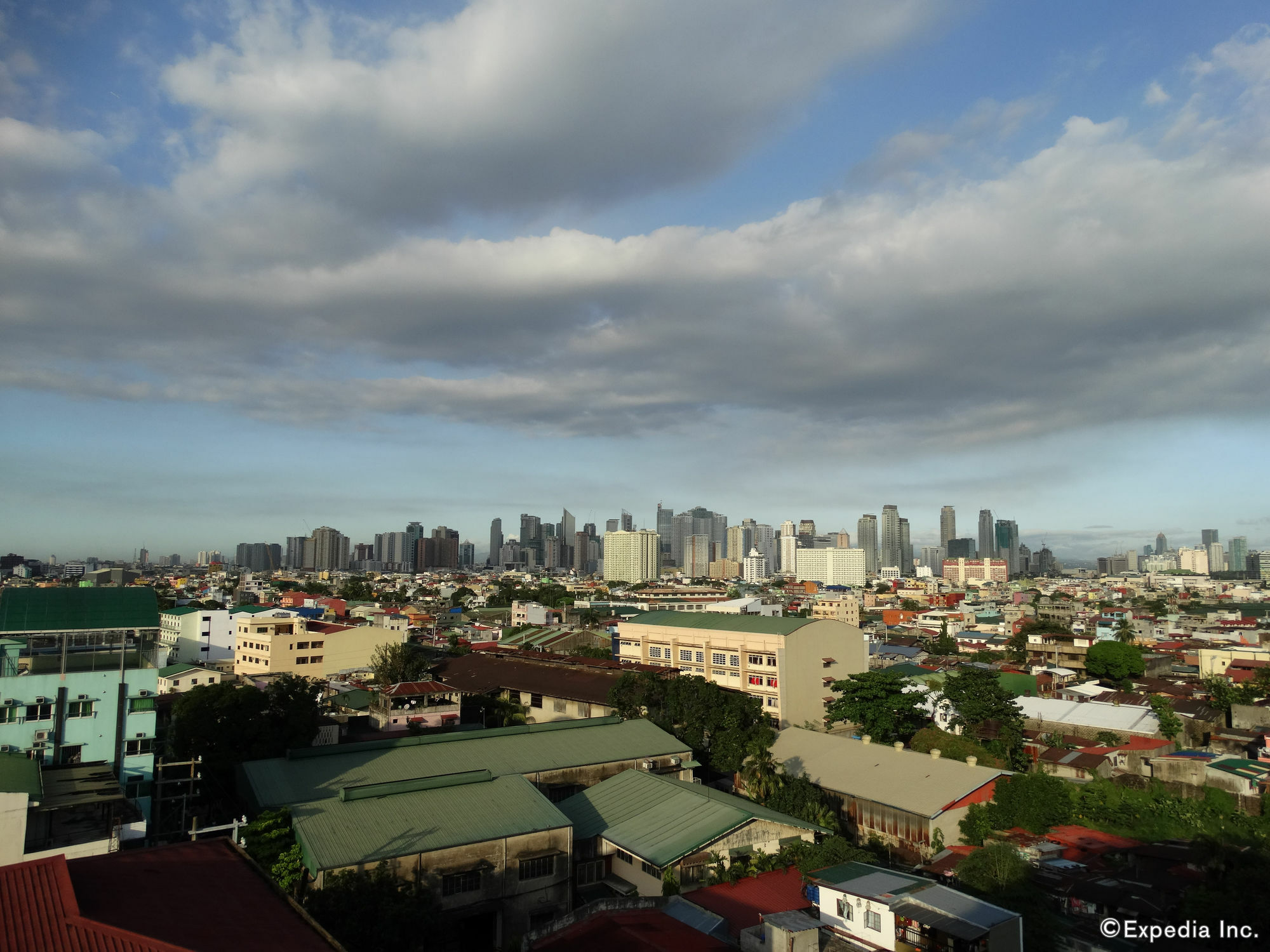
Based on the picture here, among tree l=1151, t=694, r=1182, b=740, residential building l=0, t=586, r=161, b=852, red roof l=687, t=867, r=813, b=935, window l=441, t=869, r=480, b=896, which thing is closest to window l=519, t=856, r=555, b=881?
window l=441, t=869, r=480, b=896

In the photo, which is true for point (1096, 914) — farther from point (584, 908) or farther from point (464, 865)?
point (464, 865)

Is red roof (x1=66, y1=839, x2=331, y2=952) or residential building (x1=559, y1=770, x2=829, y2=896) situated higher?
red roof (x1=66, y1=839, x2=331, y2=952)

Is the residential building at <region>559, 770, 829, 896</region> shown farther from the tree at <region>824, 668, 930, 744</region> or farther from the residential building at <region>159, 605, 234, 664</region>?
the residential building at <region>159, 605, 234, 664</region>

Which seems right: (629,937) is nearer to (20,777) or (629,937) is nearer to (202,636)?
(20,777)

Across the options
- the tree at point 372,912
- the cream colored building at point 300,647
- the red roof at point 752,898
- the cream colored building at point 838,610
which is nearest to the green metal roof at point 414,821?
the tree at point 372,912

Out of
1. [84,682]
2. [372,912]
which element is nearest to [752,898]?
[372,912]

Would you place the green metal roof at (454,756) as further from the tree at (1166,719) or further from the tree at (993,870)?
the tree at (1166,719)
